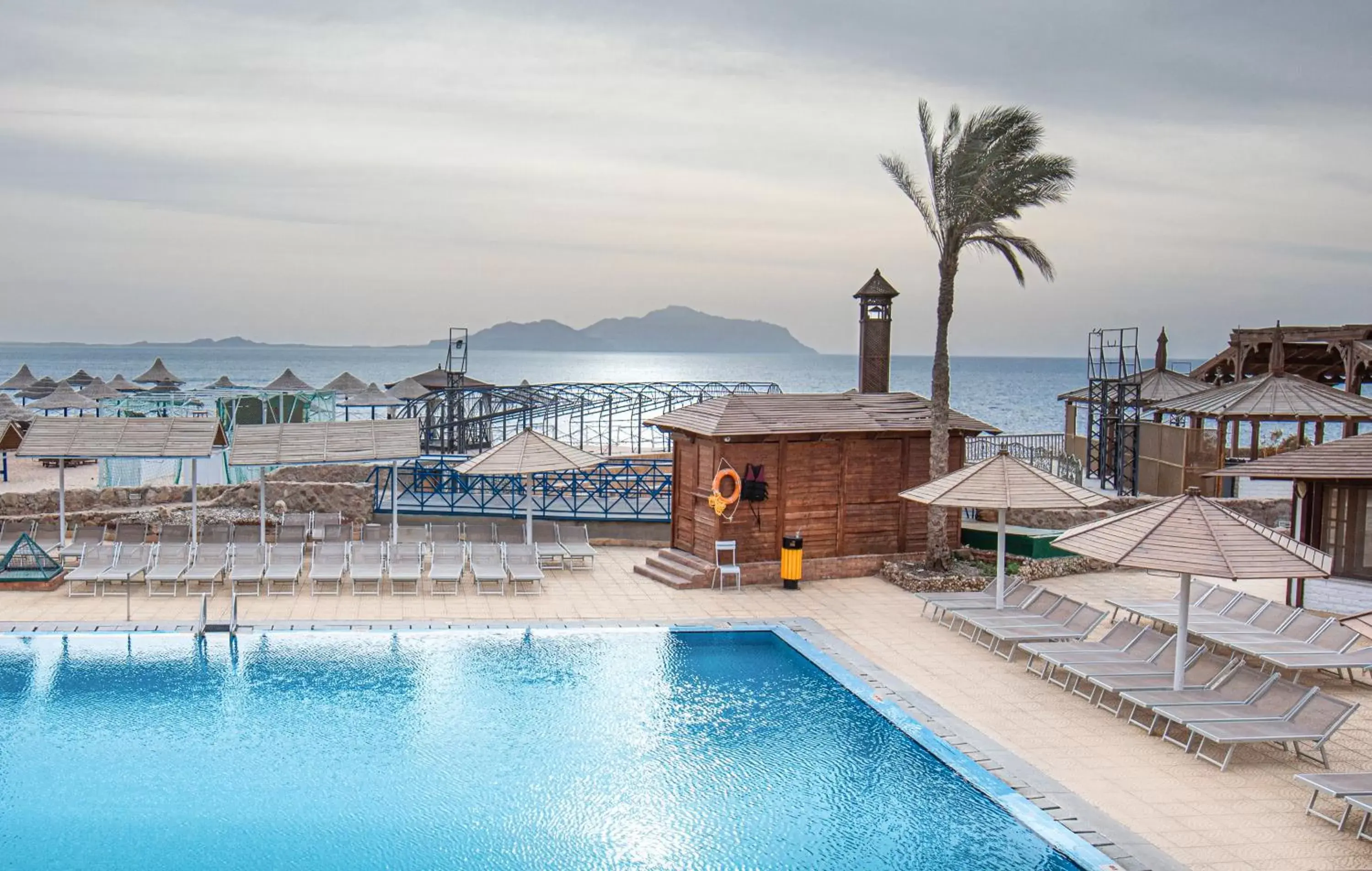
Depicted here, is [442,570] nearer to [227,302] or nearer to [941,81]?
[941,81]

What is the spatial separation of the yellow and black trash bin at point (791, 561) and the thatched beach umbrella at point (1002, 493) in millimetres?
2157

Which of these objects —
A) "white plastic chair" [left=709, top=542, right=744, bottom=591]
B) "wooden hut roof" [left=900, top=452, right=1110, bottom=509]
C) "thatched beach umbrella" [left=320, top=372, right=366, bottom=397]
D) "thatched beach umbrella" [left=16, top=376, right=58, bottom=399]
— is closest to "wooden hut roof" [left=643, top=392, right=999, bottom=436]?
"white plastic chair" [left=709, top=542, right=744, bottom=591]

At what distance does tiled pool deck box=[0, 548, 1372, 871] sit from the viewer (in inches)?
303

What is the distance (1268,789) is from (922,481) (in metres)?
8.96

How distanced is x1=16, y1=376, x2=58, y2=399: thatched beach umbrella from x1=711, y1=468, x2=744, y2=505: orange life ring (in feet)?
84.9

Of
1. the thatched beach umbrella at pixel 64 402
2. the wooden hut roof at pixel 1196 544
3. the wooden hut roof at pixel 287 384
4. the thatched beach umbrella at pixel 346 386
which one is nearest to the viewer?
the wooden hut roof at pixel 1196 544

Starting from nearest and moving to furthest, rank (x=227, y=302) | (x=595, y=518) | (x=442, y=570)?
(x=442, y=570) < (x=595, y=518) < (x=227, y=302)

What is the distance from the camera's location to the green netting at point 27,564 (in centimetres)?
1502

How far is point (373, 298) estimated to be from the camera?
79500mm

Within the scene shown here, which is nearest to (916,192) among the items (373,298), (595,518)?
(595,518)

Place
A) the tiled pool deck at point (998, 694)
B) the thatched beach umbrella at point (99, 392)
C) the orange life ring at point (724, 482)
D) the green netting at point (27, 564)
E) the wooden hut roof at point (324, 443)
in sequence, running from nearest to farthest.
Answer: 1. the tiled pool deck at point (998, 694)
2. the green netting at point (27, 564)
3. the orange life ring at point (724, 482)
4. the wooden hut roof at point (324, 443)
5. the thatched beach umbrella at point (99, 392)

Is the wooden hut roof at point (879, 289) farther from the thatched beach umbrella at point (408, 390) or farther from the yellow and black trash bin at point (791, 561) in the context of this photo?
the thatched beach umbrella at point (408, 390)

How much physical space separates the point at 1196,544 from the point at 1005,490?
155 inches

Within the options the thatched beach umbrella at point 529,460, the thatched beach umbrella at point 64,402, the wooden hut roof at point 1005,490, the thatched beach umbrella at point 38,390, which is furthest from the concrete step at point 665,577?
the thatched beach umbrella at point 38,390
